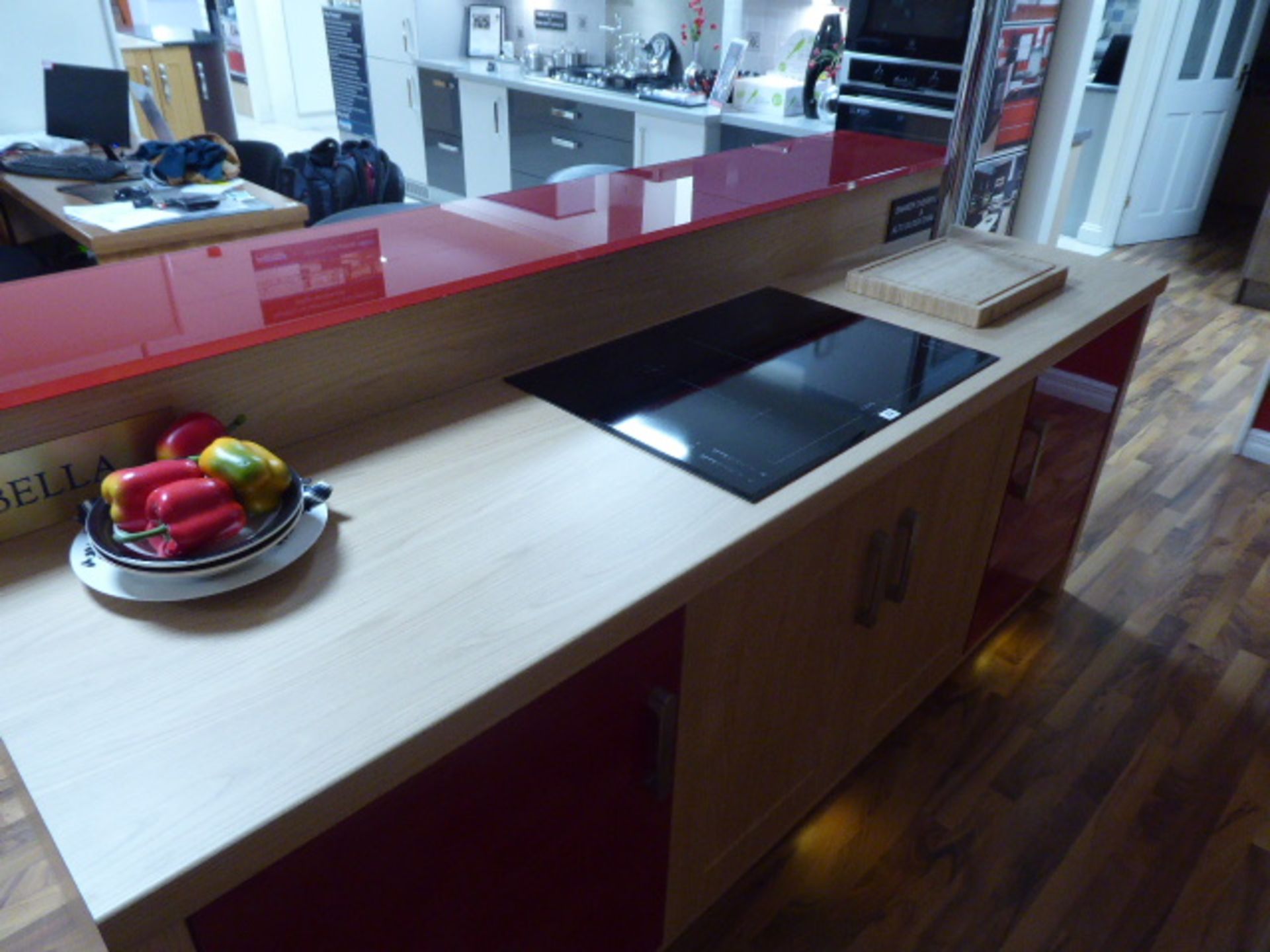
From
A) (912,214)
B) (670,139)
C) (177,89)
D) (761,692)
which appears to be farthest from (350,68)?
(761,692)

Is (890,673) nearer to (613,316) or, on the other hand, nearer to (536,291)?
(613,316)

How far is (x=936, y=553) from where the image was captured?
1548 mm

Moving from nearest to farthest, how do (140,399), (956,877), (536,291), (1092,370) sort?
(140,399) < (536,291) < (956,877) < (1092,370)

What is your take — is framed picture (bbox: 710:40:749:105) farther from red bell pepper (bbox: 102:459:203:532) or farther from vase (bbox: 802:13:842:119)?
red bell pepper (bbox: 102:459:203:532)

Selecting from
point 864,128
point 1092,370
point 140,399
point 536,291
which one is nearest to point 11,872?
point 140,399

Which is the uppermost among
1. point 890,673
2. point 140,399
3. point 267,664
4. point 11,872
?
point 140,399

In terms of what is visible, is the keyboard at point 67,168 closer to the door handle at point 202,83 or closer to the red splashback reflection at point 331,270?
the red splashback reflection at point 331,270

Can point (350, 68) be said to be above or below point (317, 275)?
below

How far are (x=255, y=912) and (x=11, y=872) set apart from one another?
1.19 meters

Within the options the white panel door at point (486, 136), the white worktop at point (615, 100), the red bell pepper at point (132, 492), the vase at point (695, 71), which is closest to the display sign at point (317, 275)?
the red bell pepper at point (132, 492)

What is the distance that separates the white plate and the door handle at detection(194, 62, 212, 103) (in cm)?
587

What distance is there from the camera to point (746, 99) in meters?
4.05

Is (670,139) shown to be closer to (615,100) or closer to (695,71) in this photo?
(615,100)

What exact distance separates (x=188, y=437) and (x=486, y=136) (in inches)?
183
